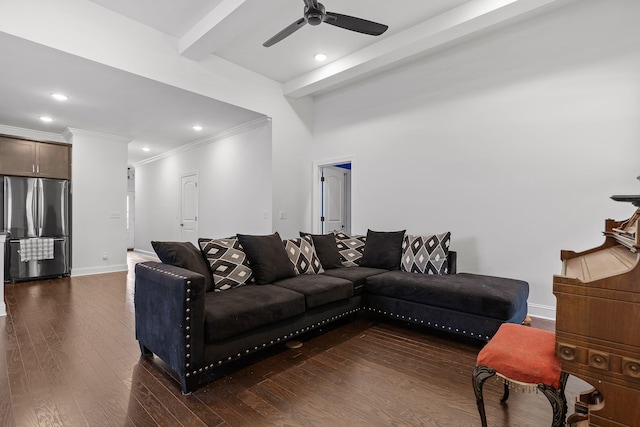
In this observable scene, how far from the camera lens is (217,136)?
6359 millimetres

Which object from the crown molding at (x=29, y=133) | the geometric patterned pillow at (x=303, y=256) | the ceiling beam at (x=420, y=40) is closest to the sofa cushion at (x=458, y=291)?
the geometric patterned pillow at (x=303, y=256)

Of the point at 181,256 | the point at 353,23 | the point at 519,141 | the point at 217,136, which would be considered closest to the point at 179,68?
the point at 353,23

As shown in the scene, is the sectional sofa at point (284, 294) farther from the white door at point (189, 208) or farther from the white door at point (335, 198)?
the white door at point (189, 208)

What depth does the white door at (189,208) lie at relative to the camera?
701 cm

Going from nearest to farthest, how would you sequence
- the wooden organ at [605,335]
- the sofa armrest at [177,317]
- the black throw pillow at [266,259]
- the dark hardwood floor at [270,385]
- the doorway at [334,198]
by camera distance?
the wooden organ at [605,335]
the dark hardwood floor at [270,385]
the sofa armrest at [177,317]
the black throw pillow at [266,259]
the doorway at [334,198]

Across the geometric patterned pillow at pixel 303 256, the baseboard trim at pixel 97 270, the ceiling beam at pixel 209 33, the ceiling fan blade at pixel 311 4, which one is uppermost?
the ceiling beam at pixel 209 33

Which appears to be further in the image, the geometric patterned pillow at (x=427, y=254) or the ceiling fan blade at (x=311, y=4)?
the geometric patterned pillow at (x=427, y=254)

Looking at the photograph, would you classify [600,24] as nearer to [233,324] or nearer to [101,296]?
[233,324]

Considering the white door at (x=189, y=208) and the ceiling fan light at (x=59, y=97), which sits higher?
the ceiling fan light at (x=59, y=97)

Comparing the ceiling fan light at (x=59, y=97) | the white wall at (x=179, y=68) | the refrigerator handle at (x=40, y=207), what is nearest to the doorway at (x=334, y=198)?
the white wall at (x=179, y=68)

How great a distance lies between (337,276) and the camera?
3256mm

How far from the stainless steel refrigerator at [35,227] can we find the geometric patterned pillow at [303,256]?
4772 millimetres

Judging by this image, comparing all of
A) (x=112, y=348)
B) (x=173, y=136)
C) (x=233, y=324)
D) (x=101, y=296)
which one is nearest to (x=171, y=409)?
(x=233, y=324)

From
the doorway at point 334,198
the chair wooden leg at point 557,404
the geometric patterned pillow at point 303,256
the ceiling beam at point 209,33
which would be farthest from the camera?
the doorway at point 334,198
